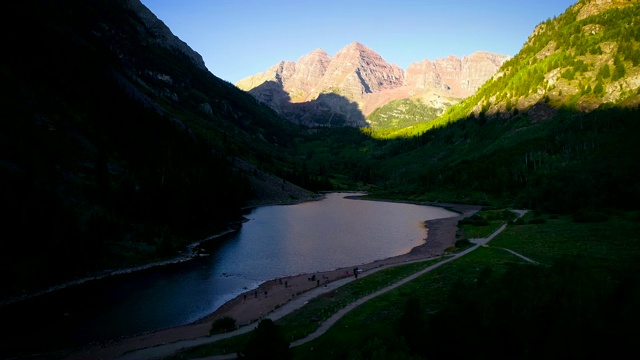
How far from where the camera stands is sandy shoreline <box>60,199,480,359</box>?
42281mm

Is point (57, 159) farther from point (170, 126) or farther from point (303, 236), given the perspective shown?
point (170, 126)

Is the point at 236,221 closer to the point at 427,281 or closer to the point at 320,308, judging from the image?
the point at 320,308

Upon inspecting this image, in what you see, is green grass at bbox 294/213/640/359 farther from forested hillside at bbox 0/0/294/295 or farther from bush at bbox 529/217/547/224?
forested hillside at bbox 0/0/294/295

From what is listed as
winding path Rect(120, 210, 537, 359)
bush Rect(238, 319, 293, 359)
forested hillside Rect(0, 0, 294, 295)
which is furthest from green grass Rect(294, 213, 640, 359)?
forested hillside Rect(0, 0, 294, 295)

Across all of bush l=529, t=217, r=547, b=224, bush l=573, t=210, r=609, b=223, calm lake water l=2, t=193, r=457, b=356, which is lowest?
calm lake water l=2, t=193, r=457, b=356

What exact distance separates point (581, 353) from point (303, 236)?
A: 9420 cm

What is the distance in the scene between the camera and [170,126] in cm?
17025

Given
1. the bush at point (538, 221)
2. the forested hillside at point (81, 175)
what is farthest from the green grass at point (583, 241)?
the forested hillside at point (81, 175)

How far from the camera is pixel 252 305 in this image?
187 feet

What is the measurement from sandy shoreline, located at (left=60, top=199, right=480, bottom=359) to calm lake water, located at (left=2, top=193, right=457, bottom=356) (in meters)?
2.87

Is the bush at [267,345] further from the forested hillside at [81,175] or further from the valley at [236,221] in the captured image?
the forested hillside at [81,175]

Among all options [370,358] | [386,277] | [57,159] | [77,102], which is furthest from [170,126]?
[370,358]

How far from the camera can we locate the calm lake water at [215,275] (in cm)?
5131

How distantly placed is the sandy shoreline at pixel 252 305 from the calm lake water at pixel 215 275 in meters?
2.87
